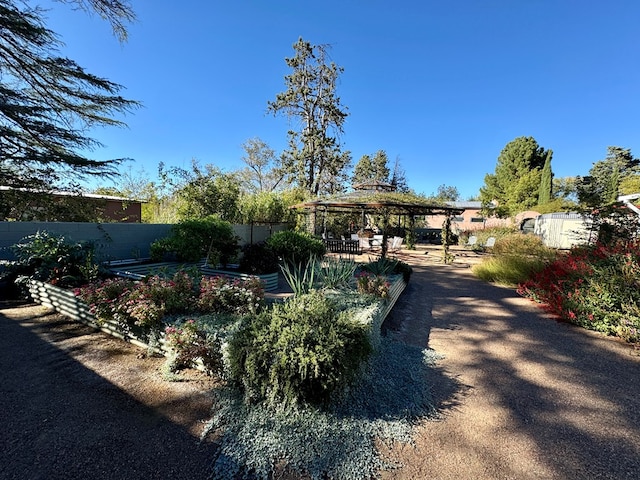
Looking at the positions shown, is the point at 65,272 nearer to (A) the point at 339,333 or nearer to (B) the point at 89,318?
(B) the point at 89,318

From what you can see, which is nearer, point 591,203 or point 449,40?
point 591,203

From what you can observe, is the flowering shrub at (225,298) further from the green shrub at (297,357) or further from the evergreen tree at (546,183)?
the evergreen tree at (546,183)

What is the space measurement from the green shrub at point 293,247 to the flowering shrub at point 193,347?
171 inches

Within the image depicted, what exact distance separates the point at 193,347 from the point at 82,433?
2.69 feet

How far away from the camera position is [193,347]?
7.97 ft

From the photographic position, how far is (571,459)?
172 cm

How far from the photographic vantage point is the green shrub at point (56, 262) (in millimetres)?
4262

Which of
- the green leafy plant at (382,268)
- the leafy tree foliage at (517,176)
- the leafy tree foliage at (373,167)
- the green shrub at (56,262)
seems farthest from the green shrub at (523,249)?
the leafy tree foliage at (373,167)

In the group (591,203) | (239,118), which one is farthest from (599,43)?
(239,118)

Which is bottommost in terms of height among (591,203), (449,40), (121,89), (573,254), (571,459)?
(571,459)

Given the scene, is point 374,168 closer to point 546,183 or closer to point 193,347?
point 546,183

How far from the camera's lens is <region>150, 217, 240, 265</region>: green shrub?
22.1 ft

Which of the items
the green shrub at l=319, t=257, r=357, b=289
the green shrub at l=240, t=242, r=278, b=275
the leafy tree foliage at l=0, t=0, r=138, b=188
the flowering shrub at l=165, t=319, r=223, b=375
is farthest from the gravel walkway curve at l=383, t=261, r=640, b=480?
the leafy tree foliage at l=0, t=0, r=138, b=188

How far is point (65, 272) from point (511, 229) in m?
19.0
